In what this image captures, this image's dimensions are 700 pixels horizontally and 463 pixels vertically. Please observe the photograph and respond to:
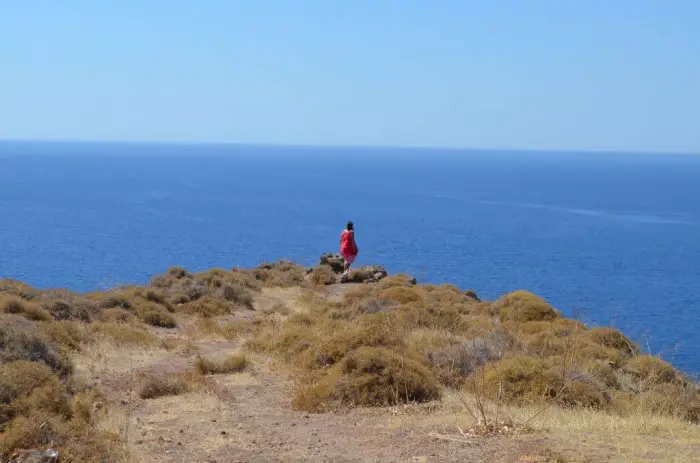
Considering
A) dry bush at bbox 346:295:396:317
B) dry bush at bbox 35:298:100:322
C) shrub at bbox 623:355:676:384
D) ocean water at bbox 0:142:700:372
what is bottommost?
ocean water at bbox 0:142:700:372

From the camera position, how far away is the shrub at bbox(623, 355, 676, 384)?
14.4 m

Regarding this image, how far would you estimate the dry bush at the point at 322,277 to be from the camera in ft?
104

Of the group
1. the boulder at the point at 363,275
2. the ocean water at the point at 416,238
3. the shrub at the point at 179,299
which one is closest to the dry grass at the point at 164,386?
the ocean water at the point at 416,238

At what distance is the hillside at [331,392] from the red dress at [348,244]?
30.2 feet

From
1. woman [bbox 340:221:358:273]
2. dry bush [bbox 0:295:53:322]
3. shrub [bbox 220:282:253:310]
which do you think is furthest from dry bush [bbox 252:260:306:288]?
dry bush [bbox 0:295:53:322]

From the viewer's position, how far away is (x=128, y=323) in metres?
20.2

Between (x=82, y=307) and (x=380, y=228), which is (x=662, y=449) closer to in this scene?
(x=82, y=307)

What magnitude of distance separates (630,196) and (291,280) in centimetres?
13566

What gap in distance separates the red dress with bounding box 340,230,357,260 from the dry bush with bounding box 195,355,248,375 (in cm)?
1490

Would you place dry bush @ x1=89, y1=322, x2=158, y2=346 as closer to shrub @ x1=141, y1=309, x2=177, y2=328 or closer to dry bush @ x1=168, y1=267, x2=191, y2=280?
shrub @ x1=141, y1=309, x2=177, y2=328

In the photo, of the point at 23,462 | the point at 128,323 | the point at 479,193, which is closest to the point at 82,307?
the point at 128,323

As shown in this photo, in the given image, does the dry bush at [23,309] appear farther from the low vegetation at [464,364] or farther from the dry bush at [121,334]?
the low vegetation at [464,364]

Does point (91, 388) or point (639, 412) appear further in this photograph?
point (91, 388)

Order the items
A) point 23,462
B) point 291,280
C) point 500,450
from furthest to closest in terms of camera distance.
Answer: point 291,280 → point 500,450 → point 23,462
